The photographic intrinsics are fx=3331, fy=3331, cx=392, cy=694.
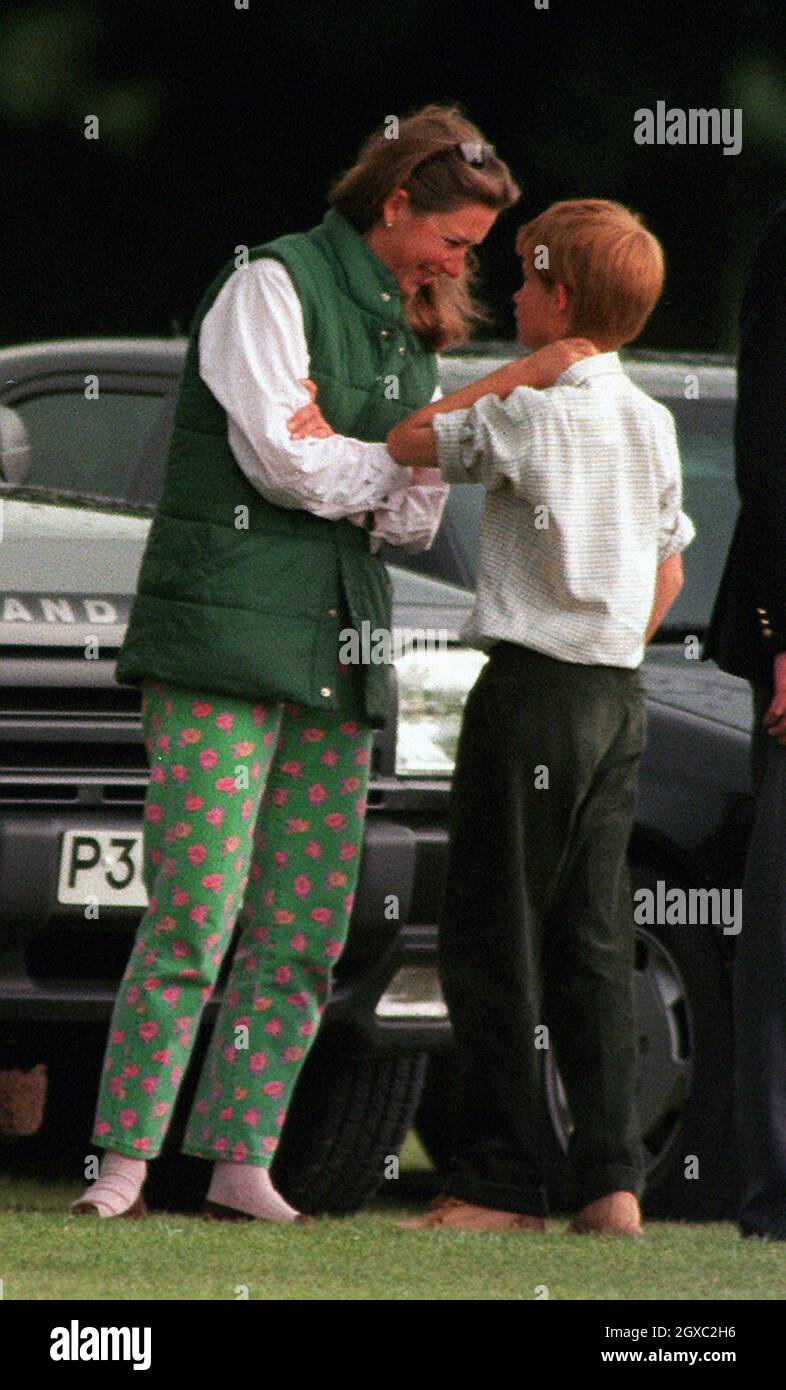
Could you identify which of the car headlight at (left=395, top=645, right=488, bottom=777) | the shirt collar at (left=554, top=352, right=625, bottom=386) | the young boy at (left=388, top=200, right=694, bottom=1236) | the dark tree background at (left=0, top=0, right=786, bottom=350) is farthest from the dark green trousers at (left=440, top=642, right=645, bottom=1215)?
the dark tree background at (left=0, top=0, right=786, bottom=350)

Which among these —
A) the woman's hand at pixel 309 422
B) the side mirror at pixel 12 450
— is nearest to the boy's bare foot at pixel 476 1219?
the woman's hand at pixel 309 422

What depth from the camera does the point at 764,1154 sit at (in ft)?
16.3

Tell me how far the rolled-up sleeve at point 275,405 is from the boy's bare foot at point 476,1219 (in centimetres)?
106

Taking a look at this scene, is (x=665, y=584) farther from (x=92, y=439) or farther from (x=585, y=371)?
(x=92, y=439)

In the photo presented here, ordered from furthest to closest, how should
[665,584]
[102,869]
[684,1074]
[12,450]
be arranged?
[12,450], [684,1074], [102,869], [665,584]

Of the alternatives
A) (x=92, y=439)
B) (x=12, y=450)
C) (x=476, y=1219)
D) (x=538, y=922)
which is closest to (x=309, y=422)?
(x=538, y=922)

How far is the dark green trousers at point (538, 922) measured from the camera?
4.89 meters

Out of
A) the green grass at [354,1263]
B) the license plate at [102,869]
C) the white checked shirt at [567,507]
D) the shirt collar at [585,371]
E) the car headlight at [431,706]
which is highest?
the shirt collar at [585,371]

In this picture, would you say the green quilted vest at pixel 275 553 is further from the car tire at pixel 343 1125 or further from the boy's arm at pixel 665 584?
the car tire at pixel 343 1125

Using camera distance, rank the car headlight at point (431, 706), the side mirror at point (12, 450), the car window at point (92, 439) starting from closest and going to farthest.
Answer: the car headlight at point (431, 706) → the side mirror at point (12, 450) → the car window at point (92, 439)

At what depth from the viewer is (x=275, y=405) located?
4.84m

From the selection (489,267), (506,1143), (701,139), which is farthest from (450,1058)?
(701,139)

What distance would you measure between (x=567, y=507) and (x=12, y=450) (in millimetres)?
1896
